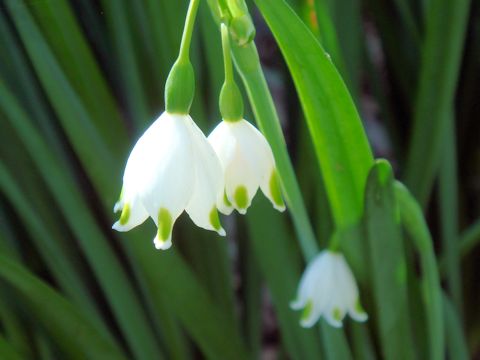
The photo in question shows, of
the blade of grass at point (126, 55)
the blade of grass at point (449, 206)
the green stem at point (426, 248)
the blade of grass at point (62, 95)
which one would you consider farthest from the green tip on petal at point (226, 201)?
the blade of grass at point (449, 206)

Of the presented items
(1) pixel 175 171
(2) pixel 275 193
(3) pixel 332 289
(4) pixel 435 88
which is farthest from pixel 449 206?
(1) pixel 175 171

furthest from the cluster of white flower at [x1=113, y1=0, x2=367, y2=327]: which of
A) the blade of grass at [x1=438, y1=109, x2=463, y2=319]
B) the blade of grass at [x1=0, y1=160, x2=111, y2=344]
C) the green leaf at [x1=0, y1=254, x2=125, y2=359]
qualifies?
the blade of grass at [x1=438, y1=109, x2=463, y2=319]

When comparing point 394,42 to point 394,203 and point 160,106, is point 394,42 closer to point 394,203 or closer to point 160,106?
point 160,106

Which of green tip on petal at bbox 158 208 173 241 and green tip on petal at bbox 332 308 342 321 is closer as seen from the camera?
green tip on petal at bbox 158 208 173 241

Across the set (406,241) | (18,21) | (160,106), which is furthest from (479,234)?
(18,21)

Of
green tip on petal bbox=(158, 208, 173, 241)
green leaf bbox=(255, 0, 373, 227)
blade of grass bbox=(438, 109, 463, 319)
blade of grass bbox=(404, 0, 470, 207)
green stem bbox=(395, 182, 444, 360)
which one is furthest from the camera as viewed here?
blade of grass bbox=(438, 109, 463, 319)

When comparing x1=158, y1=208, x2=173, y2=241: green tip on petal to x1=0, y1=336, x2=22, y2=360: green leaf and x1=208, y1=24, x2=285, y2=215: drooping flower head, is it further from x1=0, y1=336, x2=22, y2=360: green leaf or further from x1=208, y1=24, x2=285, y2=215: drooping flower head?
x1=0, y1=336, x2=22, y2=360: green leaf
